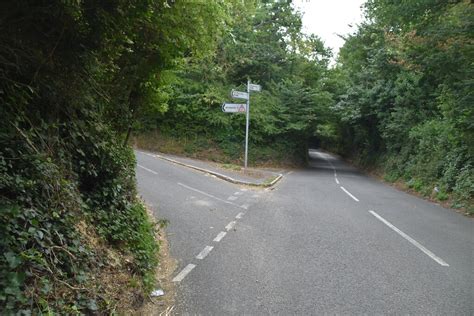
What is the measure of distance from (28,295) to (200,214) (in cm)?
639

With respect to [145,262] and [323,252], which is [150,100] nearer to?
[145,262]

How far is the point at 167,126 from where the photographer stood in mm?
26438

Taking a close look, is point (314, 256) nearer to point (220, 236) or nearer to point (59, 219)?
point (220, 236)

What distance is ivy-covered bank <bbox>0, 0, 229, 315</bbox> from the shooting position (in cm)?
316

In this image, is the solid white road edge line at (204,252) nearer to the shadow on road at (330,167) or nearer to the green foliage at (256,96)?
the green foliage at (256,96)

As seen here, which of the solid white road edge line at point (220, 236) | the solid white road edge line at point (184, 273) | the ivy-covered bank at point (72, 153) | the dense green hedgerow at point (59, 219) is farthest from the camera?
the solid white road edge line at point (220, 236)

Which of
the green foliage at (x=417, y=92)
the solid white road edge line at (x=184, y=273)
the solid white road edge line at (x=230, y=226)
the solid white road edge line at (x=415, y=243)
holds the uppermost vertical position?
the green foliage at (x=417, y=92)

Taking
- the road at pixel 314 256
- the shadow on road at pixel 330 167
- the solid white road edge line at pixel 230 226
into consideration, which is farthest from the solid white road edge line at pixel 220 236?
the shadow on road at pixel 330 167

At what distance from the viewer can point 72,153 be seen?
4758 millimetres

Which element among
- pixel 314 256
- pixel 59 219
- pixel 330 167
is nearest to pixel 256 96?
pixel 330 167

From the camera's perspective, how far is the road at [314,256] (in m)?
4.53

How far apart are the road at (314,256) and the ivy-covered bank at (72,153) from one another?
99 centimetres

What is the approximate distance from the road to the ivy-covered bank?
0.99 metres

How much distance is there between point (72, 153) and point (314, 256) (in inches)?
158
